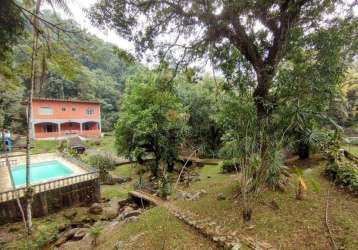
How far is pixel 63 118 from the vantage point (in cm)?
2419

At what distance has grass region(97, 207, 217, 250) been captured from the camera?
409cm

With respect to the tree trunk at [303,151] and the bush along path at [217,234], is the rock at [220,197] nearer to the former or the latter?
the bush along path at [217,234]

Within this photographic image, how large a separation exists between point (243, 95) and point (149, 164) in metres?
8.87

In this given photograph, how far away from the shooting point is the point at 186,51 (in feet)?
19.4

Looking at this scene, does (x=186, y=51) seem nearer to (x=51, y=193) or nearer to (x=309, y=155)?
(x=309, y=155)

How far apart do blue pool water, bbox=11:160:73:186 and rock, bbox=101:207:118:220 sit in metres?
4.53

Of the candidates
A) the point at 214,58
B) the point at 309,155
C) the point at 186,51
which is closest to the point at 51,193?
the point at 186,51

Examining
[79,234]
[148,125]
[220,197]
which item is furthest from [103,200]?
[220,197]

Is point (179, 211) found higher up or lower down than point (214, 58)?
lower down

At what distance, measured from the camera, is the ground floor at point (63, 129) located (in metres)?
22.7

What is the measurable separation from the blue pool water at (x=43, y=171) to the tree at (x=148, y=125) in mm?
4182

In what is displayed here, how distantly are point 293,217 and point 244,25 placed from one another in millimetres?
4662

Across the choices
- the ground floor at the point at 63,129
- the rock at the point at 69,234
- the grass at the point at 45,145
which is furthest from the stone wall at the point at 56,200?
the ground floor at the point at 63,129

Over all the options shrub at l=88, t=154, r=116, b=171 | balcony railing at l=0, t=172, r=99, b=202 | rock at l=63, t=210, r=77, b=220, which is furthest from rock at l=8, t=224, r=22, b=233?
shrub at l=88, t=154, r=116, b=171
